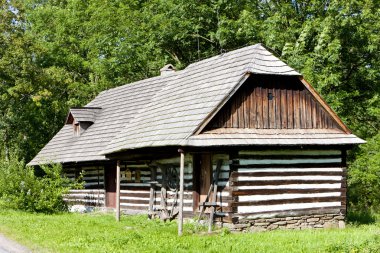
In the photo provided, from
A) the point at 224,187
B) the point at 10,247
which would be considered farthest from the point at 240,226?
the point at 10,247

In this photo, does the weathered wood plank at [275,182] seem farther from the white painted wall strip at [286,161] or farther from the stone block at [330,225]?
the stone block at [330,225]

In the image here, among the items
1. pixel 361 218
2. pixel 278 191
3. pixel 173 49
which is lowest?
pixel 361 218

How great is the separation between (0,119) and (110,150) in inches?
695

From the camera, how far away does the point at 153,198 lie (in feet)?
60.7

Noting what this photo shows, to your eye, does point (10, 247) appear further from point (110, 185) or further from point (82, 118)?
point (82, 118)

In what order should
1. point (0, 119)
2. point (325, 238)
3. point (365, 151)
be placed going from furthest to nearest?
point (0, 119) → point (365, 151) → point (325, 238)

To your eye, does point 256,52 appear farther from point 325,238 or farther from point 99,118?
point 99,118

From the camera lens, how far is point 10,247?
12.3 meters

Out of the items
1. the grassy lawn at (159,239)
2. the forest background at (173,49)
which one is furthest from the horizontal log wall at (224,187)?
the forest background at (173,49)

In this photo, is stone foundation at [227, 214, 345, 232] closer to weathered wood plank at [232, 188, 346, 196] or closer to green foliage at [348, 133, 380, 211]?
weathered wood plank at [232, 188, 346, 196]

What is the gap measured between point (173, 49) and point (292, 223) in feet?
62.4

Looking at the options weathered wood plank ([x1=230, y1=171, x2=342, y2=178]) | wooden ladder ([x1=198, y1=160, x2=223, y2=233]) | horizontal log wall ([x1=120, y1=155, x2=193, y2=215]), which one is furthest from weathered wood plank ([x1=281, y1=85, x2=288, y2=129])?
horizontal log wall ([x1=120, y1=155, x2=193, y2=215])

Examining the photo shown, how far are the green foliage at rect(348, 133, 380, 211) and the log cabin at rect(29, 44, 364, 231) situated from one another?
4.94 metres

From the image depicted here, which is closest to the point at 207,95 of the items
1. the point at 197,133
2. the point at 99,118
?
the point at 197,133
